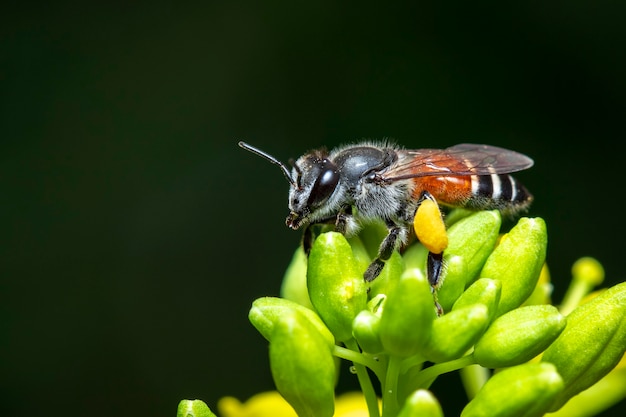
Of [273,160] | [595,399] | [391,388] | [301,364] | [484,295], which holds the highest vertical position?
[273,160]

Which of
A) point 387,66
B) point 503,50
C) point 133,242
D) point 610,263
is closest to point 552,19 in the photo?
point 503,50

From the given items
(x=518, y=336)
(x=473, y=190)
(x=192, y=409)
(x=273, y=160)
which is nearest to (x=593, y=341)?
(x=518, y=336)

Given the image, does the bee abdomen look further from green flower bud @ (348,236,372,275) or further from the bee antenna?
the bee antenna

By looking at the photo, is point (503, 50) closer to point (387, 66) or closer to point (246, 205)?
point (387, 66)

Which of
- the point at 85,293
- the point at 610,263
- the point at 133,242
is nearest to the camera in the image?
the point at 610,263

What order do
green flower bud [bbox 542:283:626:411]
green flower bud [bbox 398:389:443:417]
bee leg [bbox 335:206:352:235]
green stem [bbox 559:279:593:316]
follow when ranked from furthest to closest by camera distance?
green stem [bbox 559:279:593:316], bee leg [bbox 335:206:352:235], green flower bud [bbox 542:283:626:411], green flower bud [bbox 398:389:443:417]

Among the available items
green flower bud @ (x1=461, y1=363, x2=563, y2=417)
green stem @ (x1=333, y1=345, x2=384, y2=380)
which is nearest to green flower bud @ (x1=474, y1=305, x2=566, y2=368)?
green flower bud @ (x1=461, y1=363, x2=563, y2=417)

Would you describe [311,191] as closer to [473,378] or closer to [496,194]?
[496,194]
